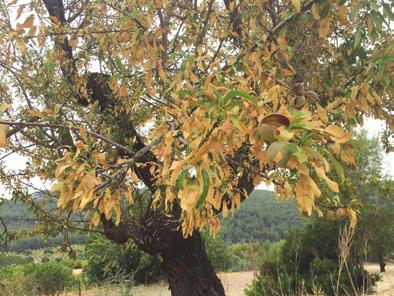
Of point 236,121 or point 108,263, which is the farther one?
point 108,263

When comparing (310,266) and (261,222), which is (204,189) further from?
(261,222)

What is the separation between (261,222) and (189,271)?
3865 cm

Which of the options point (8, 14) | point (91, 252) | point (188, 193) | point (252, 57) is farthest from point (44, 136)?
point (91, 252)

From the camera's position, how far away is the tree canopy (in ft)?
4.03

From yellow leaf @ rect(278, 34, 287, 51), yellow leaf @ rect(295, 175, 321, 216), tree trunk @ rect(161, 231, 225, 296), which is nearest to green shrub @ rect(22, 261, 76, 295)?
tree trunk @ rect(161, 231, 225, 296)

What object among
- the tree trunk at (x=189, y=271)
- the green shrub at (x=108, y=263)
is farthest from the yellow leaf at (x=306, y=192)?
the green shrub at (x=108, y=263)

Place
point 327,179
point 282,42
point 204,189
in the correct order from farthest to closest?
point 282,42, point 204,189, point 327,179

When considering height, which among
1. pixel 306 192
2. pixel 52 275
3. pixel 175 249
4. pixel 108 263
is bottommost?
pixel 52 275

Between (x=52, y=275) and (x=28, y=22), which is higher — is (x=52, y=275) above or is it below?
below

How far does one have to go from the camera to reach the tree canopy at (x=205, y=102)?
1.23m

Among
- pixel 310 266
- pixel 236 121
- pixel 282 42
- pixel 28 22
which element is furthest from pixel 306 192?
pixel 310 266

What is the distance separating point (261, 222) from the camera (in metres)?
43.4

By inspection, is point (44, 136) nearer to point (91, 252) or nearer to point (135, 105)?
point (135, 105)

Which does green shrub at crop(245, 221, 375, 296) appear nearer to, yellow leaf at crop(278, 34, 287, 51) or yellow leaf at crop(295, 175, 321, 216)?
yellow leaf at crop(278, 34, 287, 51)
